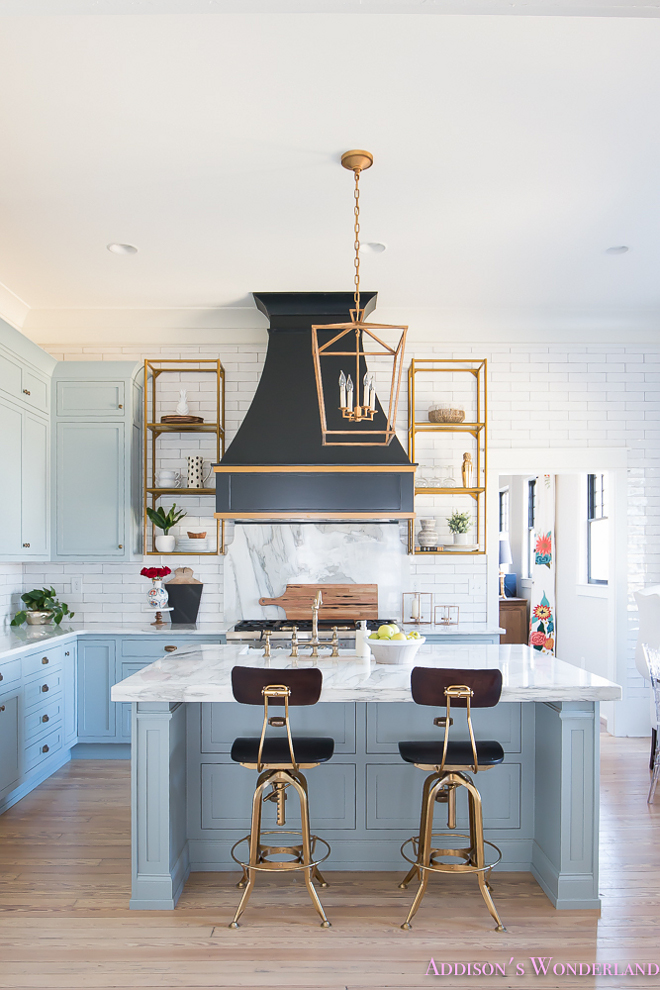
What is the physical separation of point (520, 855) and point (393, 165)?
314cm

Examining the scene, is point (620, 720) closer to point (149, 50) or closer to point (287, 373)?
point (287, 373)

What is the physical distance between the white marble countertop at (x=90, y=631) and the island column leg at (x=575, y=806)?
2.71 metres

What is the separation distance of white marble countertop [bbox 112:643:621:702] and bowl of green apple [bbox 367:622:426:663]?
0.04 metres

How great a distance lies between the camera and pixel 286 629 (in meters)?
4.82

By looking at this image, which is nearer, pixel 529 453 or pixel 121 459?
pixel 121 459

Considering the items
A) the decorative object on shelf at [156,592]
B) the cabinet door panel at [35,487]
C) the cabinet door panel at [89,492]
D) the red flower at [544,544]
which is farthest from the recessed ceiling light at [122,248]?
the red flower at [544,544]

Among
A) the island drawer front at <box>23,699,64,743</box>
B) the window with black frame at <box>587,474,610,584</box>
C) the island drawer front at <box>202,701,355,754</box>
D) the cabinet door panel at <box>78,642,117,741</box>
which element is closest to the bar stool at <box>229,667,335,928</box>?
the island drawer front at <box>202,701,355,754</box>

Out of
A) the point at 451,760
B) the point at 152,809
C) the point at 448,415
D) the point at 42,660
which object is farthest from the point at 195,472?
the point at 451,760

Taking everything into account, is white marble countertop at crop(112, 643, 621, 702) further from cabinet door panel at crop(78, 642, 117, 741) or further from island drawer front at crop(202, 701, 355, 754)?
cabinet door panel at crop(78, 642, 117, 741)

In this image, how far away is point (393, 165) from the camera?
10.6ft

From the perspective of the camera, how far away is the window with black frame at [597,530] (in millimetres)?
6402

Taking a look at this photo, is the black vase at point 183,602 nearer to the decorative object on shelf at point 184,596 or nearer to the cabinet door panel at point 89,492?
the decorative object on shelf at point 184,596

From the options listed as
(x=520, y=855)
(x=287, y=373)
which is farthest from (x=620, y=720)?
(x=287, y=373)

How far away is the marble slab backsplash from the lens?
5418 mm
